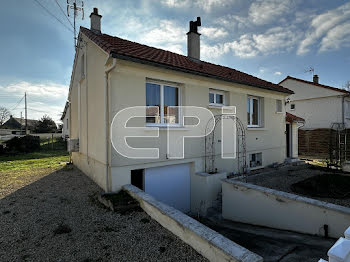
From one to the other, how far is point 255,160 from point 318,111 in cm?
1373

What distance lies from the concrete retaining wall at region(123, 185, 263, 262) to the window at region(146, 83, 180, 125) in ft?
10.3

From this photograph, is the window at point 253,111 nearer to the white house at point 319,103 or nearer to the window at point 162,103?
the window at point 162,103

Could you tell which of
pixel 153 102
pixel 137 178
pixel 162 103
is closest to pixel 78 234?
pixel 137 178

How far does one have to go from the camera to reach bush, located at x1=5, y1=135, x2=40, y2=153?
61.0 feet

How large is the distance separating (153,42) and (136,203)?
9.38 m

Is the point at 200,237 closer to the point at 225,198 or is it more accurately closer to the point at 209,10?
the point at 225,198

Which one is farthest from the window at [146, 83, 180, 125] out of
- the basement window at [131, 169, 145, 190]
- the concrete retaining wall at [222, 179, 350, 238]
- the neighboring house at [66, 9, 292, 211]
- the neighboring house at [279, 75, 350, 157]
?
the neighboring house at [279, 75, 350, 157]

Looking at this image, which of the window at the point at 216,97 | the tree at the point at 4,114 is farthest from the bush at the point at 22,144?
the tree at the point at 4,114

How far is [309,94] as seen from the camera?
1995 centimetres

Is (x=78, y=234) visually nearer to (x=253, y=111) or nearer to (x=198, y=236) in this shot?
(x=198, y=236)

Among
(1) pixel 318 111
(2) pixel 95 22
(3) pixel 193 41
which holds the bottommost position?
(1) pixel 318 111

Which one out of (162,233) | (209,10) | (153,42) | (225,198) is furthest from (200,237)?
(153,42)

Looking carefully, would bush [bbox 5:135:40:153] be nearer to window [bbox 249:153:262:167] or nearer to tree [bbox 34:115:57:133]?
window [bbox 249:153:262:167]

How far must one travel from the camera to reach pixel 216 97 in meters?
9.23
